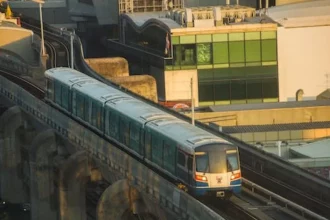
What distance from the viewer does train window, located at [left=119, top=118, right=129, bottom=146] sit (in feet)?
192

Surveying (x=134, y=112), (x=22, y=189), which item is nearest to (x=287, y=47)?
(x=22, y=189)

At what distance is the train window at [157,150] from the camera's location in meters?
52.7

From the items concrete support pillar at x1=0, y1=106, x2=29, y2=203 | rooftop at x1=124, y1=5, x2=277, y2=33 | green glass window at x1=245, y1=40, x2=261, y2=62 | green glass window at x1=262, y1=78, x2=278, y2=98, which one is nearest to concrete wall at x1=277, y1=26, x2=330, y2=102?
green glass window at x1=262, y1=78, x2=278, y2=98

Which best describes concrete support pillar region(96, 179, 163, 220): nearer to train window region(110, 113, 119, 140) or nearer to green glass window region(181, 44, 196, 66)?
train window region(110, 113, 119, 140)

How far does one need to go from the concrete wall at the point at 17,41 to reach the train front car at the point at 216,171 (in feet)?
224

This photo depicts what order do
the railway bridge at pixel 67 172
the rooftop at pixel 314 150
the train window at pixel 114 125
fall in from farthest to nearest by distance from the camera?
the rooftop at pixel 314 150, the train window at pixel 114 125, the railway bridge at pixel 67 172

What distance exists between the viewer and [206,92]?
105 m

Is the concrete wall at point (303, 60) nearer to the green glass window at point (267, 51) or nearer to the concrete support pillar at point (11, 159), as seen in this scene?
the green glass window at point (267, 51)

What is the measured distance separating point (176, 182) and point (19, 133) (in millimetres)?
38330

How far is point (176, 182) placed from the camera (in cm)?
5059

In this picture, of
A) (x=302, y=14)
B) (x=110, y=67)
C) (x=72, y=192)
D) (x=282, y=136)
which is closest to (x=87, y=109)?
(x=72, y=192)

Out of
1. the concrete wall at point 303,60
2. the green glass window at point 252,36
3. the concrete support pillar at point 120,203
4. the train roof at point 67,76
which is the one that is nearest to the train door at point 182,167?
the concrete support pillar at point 120,203

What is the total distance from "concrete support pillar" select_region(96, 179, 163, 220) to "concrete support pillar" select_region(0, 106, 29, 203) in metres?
30.3

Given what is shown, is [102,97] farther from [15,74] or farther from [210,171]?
[15,74]
